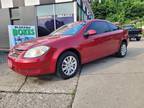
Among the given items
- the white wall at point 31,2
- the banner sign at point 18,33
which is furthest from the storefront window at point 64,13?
the banner sign at point 18,33


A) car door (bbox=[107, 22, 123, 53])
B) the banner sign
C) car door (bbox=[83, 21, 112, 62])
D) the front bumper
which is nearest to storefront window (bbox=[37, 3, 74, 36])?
the banner sign

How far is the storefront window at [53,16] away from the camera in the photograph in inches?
448

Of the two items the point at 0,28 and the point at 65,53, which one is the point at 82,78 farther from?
the point at 0,28

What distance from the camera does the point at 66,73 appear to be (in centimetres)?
557

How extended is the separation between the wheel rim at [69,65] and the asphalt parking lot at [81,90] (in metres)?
0.21

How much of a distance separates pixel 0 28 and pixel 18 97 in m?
8.96

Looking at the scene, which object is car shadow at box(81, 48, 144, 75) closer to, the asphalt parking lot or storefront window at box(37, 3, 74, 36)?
the asphalt parking lot

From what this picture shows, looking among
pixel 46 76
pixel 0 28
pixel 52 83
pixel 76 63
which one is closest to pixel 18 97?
pixel 52 83

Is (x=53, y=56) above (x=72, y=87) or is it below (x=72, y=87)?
above

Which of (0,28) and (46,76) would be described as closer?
(46,76)

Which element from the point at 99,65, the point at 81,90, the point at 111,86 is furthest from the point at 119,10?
the point at 81,90

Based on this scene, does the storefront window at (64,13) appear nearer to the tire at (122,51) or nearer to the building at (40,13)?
the building at (40,13)

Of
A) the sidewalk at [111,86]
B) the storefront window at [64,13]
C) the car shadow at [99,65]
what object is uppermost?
the storefront window at [64,13]

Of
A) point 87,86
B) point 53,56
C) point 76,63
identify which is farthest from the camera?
point 76,63
